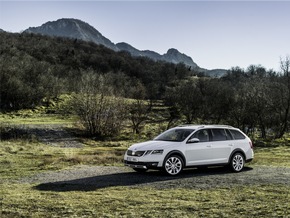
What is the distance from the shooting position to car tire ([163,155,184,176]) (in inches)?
531

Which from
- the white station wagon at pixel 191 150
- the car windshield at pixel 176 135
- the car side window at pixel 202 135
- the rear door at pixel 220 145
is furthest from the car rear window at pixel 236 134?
the car windshield at pixel 176 135

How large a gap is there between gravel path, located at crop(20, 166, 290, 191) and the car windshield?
1.34 m

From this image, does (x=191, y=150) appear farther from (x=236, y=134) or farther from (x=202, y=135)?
(x=236, y=134)

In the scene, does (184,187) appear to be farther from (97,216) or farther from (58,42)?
(58,42)

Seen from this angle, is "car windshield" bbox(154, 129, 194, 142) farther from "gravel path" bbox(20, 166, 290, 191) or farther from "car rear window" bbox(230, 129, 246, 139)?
"car rear window" bbox(230, 129, 246, 139)

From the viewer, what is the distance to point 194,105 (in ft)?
157

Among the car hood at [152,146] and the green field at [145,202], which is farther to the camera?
the car hood at [152,146]

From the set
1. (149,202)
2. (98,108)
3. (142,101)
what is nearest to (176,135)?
(149,202)

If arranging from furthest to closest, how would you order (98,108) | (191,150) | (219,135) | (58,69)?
1. (58,69)
2. (98,108)
3. (219,135)
4. (191,150)

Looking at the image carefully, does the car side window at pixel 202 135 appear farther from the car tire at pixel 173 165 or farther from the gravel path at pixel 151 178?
the gravel path at pixel 151 178

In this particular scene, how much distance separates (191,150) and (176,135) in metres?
0.97

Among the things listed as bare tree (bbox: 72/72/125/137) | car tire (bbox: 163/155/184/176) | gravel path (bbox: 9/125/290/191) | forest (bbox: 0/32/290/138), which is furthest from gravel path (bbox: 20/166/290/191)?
forest (bbox: 0/32/290/138)

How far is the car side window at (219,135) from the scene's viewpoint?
14.7m

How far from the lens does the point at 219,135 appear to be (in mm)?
14859
